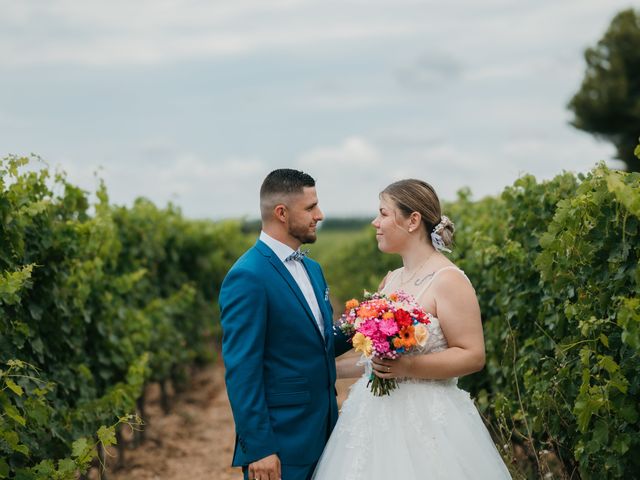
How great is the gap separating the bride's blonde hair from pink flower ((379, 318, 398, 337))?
70 centimetres

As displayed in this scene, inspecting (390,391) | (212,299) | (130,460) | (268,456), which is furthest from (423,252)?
(212,299)

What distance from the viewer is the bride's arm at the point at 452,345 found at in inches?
153

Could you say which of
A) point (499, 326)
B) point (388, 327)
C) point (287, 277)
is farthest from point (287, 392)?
point (499, 326)

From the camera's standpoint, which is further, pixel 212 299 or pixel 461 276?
pixel 212 299

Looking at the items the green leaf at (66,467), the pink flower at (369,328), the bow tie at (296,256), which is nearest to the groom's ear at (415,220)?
the bow tie at (296,256)

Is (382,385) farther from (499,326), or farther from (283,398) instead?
(499,326)

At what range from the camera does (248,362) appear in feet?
12.6

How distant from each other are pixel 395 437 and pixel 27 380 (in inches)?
90.4

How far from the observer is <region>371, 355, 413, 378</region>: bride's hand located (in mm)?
3848

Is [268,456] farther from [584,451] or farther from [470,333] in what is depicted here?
[584,451]

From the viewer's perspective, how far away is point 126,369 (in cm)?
801

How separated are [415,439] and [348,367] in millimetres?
720

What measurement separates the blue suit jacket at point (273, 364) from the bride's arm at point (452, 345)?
39 cm

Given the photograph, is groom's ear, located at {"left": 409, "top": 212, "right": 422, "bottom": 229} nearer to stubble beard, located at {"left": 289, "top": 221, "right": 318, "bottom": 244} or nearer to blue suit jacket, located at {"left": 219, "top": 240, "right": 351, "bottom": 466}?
stubble beard, located at {"left": 289, "top": 221, "right": 318, "bottom": 244}
